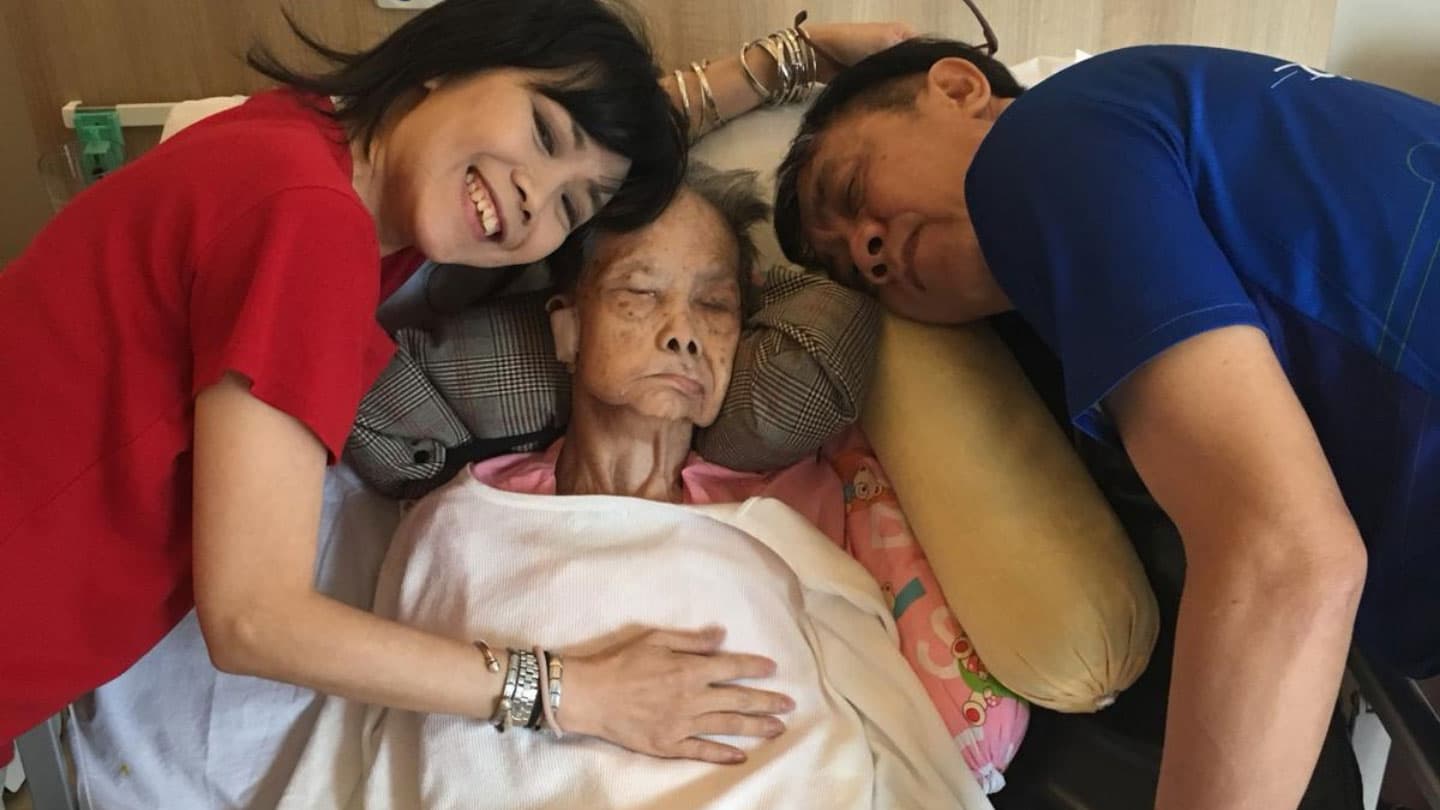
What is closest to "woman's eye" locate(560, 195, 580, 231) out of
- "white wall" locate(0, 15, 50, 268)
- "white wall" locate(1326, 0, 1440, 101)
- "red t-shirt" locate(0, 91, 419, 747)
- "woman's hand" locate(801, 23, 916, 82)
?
"red t-shirt" locate(0, 91, 419, 747)

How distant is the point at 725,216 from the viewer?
1.44 metres

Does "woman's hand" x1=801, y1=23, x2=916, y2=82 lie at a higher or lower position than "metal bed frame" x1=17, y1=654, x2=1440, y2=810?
higher

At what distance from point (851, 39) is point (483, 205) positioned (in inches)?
25.1

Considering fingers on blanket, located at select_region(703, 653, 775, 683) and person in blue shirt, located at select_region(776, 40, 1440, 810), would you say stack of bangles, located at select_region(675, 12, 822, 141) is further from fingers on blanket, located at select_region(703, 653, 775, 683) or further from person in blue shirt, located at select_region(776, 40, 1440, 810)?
fingers on blanket, located at select_region(703, 653, 775, 683)

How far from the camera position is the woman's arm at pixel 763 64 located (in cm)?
158

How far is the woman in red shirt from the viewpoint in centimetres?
96

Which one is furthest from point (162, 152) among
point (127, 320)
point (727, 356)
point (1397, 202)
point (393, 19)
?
point (1397, 202)

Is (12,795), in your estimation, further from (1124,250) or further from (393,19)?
(1124,250)

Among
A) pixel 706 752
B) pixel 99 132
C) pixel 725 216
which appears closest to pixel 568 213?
pixel 725 216

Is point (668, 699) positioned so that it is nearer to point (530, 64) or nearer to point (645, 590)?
point (645, 590)

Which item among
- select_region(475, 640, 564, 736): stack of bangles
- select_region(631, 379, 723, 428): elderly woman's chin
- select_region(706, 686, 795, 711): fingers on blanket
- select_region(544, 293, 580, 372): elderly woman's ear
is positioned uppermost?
select_region(544, 293, 580, 372): elderly woman's ear

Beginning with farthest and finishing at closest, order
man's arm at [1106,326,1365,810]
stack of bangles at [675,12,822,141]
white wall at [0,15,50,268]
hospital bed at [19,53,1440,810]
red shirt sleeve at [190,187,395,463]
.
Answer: white wall at [0,15,50,268] → stack of bangles at [675,12,822,141] → hospital bed at [19,53,1440,810] → red shirt sleeve at [190,187,395,463] → man's arm at [1106,326,1365,810]

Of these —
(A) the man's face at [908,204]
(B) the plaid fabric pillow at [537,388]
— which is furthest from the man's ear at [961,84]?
(B) the plaid fabric pillow at [537,388]

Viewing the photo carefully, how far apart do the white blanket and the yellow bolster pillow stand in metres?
0.12
